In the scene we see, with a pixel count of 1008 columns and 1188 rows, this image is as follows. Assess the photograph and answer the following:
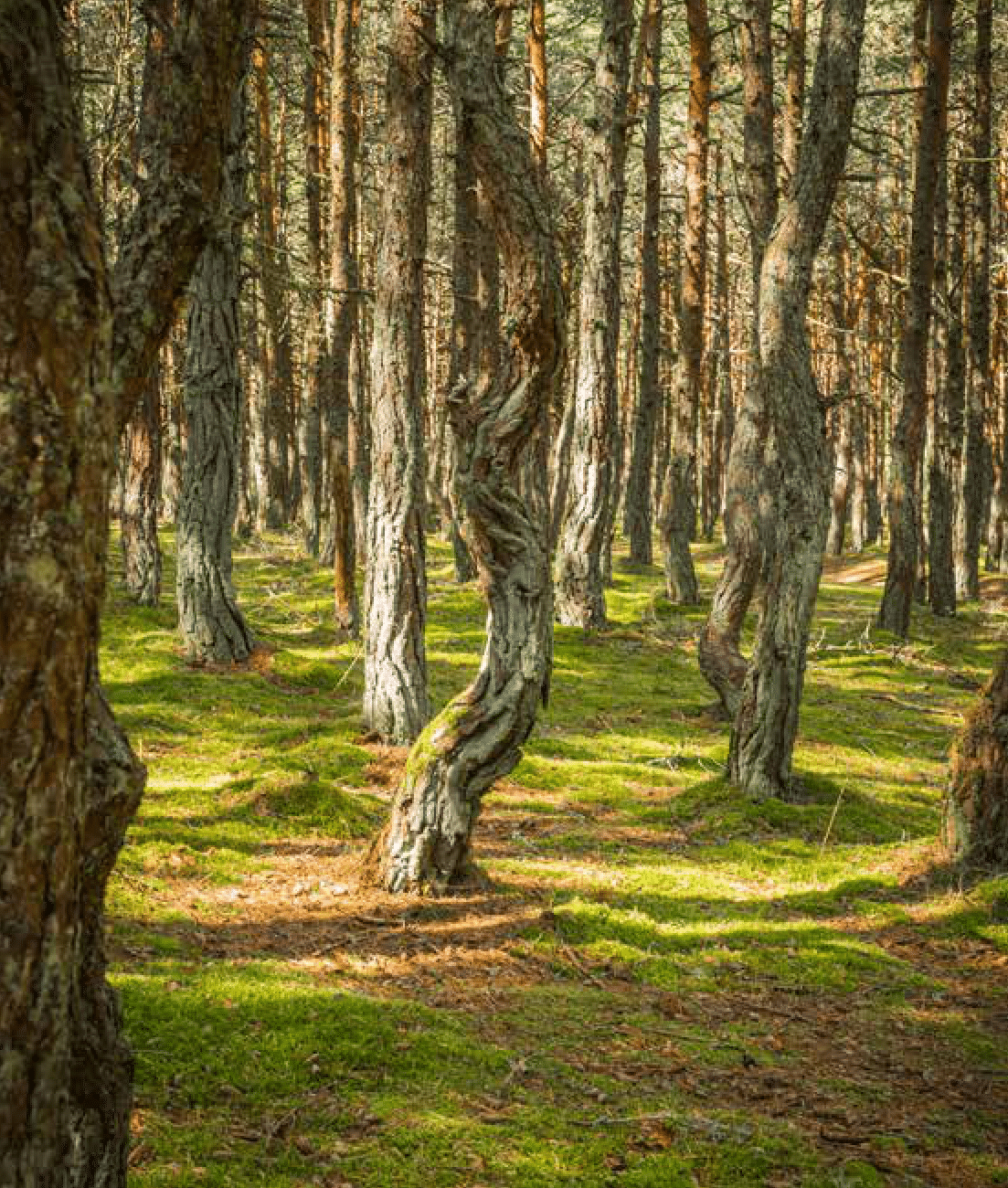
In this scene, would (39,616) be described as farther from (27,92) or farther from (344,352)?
(344,352)

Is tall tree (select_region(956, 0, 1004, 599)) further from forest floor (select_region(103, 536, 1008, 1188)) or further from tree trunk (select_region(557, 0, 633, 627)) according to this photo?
forest floor (select_region(103, 536, 1008, 1188))

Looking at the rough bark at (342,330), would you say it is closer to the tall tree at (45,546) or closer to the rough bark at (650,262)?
the rough bark at (650,262)

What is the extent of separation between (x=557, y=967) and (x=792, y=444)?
4.94 m

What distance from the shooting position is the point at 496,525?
6895 mm

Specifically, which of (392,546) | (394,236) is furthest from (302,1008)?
(394,236)

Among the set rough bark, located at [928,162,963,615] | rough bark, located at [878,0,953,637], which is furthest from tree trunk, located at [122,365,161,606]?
rough bark, located at [928,162,963,615]

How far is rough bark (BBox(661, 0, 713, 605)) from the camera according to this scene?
778 inches

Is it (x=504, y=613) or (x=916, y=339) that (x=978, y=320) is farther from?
(x=504, y=613)

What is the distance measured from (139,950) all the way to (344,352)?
12297 millimetres

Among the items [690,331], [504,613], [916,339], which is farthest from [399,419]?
[916,339]

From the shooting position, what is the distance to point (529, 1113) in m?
4.62

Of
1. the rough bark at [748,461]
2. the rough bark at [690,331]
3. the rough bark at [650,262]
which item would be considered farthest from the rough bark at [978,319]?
the rough bark at [748,461]

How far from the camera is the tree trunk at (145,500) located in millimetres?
15570

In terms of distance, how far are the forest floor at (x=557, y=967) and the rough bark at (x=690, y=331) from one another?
7604mm
